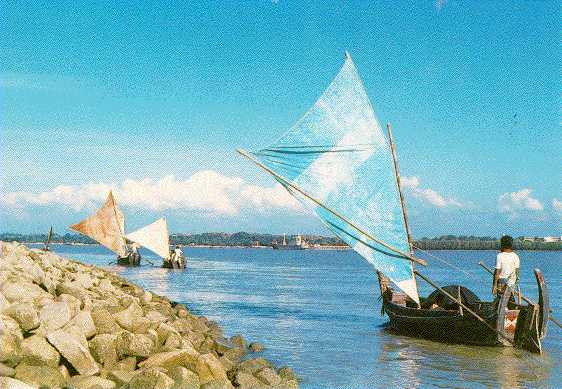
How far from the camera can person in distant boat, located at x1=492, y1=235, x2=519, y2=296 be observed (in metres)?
17.0

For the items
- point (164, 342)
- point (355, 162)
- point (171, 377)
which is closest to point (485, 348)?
point (355, 162)

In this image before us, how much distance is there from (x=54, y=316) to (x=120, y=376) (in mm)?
2090

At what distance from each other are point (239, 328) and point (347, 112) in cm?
867

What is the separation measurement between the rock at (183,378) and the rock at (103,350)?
1183 millimetres

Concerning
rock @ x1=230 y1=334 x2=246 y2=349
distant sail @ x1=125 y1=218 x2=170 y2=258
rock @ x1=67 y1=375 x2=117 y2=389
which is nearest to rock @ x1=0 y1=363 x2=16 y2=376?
rock @ x1=67 y1=375 x2=117 y2=389

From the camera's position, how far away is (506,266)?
56.0 feet

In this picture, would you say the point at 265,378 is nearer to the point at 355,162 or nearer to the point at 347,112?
the point at 355,162

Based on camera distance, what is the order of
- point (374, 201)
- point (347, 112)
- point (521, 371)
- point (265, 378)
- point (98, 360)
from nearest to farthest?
point (98, 360) < point (265, 378) < point (521, 371) < point (374, 201) < point (347, 112)

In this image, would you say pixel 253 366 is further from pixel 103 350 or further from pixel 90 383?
pixel 90 383

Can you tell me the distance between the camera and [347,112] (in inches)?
865

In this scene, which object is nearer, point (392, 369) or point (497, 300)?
point (392, 369)

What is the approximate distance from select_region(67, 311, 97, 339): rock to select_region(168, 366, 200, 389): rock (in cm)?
185

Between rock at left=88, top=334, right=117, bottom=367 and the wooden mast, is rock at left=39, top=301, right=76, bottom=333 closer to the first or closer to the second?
rock at left=88, top=334, right=117, bottom=367

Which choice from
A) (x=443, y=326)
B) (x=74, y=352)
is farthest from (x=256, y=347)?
(x=74, y=352)
